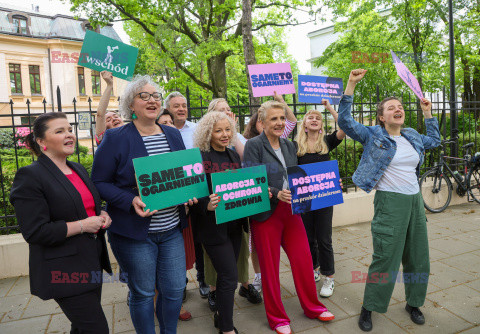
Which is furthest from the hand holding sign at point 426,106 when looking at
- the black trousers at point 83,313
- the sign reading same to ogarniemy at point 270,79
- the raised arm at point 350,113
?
the black trousers at point 83,313

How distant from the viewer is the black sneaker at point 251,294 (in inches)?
142

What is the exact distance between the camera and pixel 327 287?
12.2ft

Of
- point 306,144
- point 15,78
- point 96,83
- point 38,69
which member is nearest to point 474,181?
point 306,144

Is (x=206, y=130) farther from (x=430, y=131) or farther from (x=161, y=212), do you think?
(x=430, y=131)

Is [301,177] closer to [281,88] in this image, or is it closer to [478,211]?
[281,88]

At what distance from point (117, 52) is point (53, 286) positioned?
2.26 metres

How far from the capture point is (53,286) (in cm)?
196

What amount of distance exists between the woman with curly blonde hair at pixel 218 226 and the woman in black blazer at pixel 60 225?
810 mm

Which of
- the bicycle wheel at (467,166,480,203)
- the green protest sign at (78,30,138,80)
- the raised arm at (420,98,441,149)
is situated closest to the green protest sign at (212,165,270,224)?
the green protest sign at (78,30,138,80)

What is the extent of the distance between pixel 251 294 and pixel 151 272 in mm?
1520

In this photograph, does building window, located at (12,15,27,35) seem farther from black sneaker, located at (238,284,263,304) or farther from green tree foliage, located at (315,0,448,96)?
black sneaker, located at (238,284,263,304)

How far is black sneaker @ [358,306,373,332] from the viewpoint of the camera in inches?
120

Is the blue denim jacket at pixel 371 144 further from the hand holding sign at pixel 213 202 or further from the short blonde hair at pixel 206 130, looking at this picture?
the hand holding sign at pixel 213 202

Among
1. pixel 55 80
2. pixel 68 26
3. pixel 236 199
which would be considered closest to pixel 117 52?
pixel 236 199
